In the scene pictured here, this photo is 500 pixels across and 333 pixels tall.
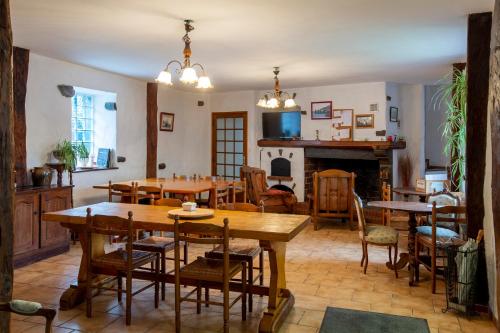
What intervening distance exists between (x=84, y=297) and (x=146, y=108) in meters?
4.31

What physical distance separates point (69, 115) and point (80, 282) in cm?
294

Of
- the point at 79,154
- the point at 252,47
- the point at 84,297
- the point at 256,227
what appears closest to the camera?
the point at 256,227

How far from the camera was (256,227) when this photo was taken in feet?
9.77

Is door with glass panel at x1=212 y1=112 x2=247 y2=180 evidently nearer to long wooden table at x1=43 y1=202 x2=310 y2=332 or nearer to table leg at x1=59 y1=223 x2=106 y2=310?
long wooden table at x1=43 y1=202 x2=310 y2=332

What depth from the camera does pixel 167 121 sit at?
7.90 metres

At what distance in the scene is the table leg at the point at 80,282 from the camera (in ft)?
11.1

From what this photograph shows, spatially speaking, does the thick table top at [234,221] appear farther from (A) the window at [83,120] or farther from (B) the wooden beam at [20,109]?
(A) the window at [83,120]

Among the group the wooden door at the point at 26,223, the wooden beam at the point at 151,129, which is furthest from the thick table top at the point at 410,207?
the wooden beam at the point at 151,129

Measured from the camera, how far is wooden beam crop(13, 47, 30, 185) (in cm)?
486

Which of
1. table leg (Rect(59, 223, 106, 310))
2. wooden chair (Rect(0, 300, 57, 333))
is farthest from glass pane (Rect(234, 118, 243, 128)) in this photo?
wooden chair (Rect(0, 300, 57, 333))

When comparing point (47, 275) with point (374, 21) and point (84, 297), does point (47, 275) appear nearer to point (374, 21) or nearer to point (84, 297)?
point (84, 297)

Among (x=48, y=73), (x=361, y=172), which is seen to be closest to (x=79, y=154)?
(x=48, y=73)

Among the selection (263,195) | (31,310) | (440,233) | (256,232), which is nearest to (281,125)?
(263,195)

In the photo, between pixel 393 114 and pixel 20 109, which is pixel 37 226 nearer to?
pixel 20 109
